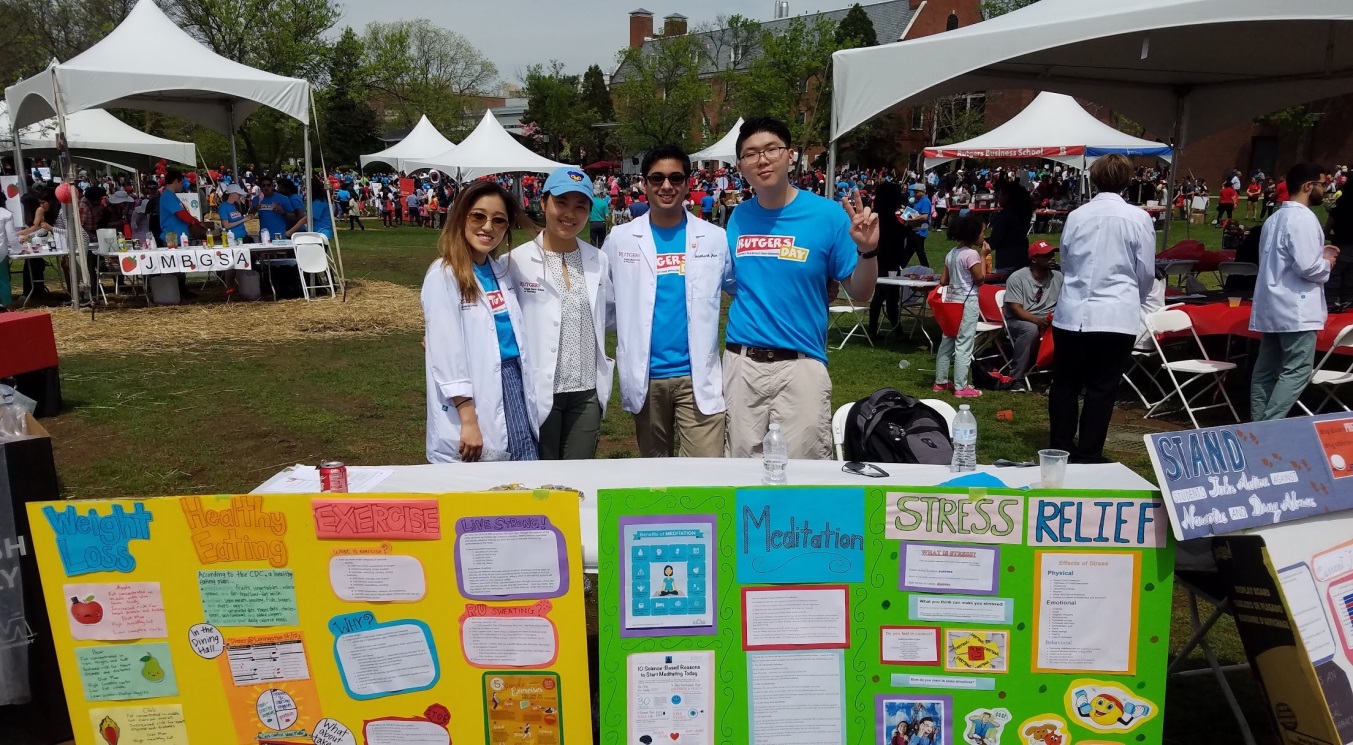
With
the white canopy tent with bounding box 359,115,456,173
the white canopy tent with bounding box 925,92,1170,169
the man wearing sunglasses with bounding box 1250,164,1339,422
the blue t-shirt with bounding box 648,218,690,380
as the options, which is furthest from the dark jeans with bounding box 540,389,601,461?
the white canopy tent with bounding box 359,115,456,173

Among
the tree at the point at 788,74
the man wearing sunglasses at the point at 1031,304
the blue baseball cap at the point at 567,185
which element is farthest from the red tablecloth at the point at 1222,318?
the tree at the point at 788,74

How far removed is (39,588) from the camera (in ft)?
9.14

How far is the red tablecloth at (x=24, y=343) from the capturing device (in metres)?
6.30

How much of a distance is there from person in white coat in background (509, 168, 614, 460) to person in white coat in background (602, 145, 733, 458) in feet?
0.35

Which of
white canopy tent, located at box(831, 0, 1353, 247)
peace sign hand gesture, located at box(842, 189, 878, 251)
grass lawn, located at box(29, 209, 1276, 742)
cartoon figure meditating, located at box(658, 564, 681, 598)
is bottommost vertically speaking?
grass lawn, located at box(29, 209, 1276, 742)

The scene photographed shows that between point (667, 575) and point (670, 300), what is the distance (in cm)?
139

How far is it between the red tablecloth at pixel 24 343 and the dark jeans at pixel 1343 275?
9.74 meters

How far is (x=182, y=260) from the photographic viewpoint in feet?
39.5

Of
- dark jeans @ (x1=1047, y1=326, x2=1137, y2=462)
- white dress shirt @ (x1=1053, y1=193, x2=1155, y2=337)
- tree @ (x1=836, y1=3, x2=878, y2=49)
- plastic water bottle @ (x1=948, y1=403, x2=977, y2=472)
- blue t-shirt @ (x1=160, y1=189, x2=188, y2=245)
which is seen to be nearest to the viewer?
plastic water bottle @ (x1=948, y1=403, x2=977, y2=472)

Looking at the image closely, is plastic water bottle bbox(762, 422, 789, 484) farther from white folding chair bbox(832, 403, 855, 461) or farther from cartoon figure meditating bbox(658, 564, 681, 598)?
white folding chair bbox(832, 403, 855, 461)

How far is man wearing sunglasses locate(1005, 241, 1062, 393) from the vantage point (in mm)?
7555

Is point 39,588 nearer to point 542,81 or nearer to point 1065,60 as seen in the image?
point 1065,60

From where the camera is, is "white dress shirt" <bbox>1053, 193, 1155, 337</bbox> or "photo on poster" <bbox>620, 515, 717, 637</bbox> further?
"white dress shirt" <bbox>1053, 193, 1155, 337</bbox>

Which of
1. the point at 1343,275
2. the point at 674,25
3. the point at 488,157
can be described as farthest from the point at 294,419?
the point at 674,25
